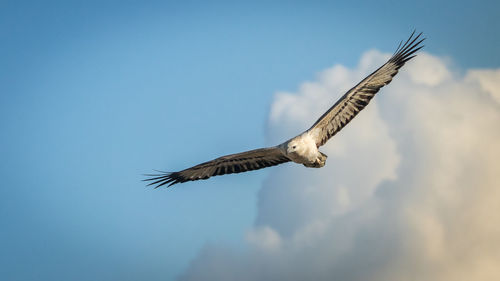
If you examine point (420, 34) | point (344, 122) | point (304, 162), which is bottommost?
point (304, 162)

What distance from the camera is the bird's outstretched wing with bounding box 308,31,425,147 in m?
17.6

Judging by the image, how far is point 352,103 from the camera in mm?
17828

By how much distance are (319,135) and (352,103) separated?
121 cm

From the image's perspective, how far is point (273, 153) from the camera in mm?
18562

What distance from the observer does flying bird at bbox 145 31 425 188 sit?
17.1 meters

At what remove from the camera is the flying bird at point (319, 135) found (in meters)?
17.1

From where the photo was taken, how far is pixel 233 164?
19500 millimetres

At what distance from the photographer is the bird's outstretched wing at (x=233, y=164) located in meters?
18.7

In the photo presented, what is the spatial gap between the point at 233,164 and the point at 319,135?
9.76 feet

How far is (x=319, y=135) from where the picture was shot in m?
17.8

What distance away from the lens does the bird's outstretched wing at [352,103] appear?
17.6m

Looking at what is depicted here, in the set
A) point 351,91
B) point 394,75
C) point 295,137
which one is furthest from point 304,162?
point 394,75

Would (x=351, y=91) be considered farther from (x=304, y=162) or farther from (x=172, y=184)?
(x=172, y=184)

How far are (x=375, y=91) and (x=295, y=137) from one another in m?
2.63
